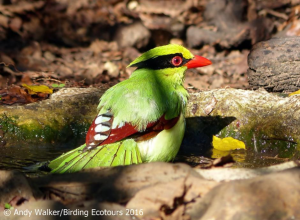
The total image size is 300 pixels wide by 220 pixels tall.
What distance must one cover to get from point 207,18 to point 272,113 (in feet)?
21.0

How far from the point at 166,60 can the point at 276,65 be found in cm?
214

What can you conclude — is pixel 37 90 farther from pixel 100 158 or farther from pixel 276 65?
pixel 276 65

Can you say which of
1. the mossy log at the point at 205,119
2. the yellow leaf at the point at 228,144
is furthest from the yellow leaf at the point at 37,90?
the yellow leaf at the point at 228,144

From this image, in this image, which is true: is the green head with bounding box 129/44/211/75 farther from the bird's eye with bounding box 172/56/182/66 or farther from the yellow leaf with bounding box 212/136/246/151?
the yellow leaf with bounding box 212/136/246/151

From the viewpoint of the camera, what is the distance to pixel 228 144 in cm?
550

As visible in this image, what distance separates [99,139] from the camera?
4.17 m

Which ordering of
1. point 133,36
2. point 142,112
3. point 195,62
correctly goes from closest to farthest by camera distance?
point 142,112, point 195,62, point 133,36

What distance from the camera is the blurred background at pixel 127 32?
970 centimetres

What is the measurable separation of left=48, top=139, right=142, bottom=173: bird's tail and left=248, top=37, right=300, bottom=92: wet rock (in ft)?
9.41

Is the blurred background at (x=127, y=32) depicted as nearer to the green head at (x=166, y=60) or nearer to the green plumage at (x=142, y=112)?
the green head at (x=166, y=60)

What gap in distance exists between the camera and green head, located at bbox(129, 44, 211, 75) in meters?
4.93

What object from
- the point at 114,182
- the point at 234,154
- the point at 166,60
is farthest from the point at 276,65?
the point at 114,182

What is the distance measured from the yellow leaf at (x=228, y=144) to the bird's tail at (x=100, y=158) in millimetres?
1502

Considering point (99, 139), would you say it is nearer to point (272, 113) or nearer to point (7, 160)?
point (7, 160)
